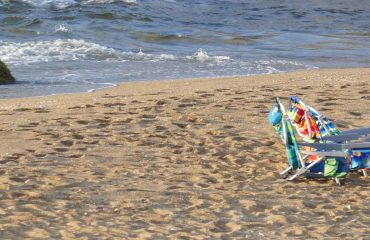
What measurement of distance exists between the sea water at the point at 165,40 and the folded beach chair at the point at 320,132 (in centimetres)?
527

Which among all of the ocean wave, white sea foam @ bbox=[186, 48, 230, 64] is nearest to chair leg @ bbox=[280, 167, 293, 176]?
white sea foam @ bbox=[186, 48, 230, 64]

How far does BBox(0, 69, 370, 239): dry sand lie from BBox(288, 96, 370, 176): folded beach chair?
16 cm

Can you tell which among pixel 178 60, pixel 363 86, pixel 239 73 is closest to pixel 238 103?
pixel 363 86

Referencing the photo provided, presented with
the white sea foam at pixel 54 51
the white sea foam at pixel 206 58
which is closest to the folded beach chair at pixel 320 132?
the white sea foam at pixel 206 58

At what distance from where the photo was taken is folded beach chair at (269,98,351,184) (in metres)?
6.27

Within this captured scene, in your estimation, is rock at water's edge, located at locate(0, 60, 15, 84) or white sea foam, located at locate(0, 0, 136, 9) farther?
white sea foam, located at locate(0, 0, 136, 9)

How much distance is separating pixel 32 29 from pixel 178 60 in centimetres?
540

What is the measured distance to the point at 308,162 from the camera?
6.55 meters

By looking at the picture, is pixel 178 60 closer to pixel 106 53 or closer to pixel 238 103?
pixel 106 53

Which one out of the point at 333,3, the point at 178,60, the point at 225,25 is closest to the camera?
the point at 178,60

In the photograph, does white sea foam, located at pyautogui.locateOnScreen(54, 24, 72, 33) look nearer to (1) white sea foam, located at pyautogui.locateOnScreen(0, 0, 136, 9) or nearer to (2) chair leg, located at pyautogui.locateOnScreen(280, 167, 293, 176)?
(1) white sea foam, located at pyautogui.locateOnScreen(0, 0, 136, 9)

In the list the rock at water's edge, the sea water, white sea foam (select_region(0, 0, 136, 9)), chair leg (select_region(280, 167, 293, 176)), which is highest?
chair leg (select_region(280, 167, 293, 176))

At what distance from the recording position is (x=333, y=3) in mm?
30531

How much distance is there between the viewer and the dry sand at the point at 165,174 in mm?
5250
